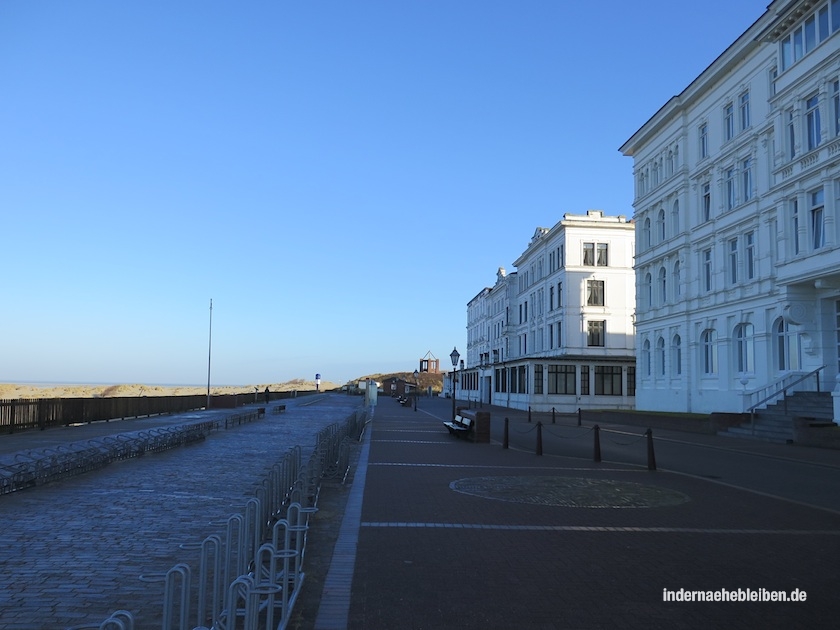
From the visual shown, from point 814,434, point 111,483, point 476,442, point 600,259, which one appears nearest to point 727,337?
point 814,434

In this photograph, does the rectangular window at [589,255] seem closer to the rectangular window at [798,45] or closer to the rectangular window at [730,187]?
the rectangular window at [730,187]

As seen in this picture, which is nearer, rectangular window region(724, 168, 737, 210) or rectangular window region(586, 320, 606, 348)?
rectangular window region(724, 168, 737, 210)

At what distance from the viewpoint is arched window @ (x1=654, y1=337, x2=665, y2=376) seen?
1582 inches

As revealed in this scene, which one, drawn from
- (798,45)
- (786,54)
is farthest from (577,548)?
(786,54)

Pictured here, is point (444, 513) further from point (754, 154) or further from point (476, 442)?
point (754, 154)

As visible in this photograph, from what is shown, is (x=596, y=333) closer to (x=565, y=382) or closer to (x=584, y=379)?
(x=584, y=379)

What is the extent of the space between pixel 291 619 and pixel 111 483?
8.41 metres

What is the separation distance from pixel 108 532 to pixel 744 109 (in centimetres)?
3181

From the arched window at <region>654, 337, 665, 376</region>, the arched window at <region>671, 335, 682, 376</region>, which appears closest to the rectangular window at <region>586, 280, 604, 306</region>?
the arched window at <region>654, 337, 665, 376</region>

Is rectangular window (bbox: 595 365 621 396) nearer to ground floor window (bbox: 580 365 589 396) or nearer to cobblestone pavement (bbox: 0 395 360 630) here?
ground floor window (bbox: 580 365 589 396)

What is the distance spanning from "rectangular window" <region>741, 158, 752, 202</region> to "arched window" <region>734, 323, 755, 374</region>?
18.6 feet

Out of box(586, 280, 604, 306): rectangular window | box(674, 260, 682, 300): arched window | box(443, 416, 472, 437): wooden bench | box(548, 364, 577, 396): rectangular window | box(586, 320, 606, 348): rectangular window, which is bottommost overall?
box(443, 416, 472, 437): wooden bench

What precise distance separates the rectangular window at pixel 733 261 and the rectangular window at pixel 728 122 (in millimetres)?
4833

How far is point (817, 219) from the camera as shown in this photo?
25141 millimetres
